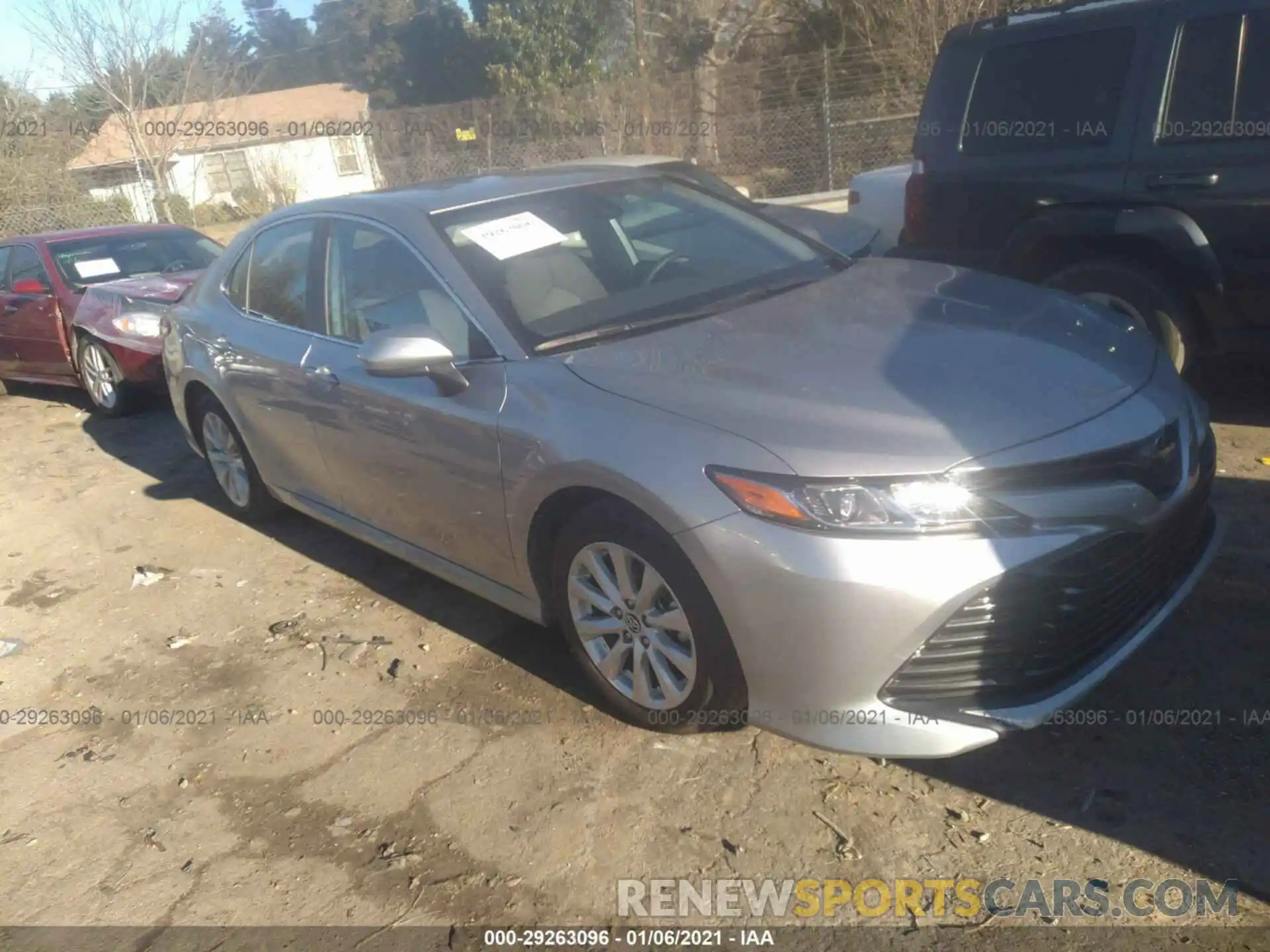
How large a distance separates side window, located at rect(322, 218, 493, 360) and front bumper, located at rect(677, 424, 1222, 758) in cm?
130

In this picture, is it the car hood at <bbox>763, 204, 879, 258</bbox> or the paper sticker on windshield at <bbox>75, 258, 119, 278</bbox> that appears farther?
the paper sticker on windshield at <bbox>75, 258, 119, 278</bbox>

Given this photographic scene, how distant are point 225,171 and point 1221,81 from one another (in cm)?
3759

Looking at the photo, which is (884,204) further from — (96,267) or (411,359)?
(96,267)

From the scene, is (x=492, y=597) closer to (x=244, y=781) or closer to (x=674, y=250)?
(x=244, y=781)

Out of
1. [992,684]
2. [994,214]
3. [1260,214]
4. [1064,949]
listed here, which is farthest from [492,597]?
[1260,214]

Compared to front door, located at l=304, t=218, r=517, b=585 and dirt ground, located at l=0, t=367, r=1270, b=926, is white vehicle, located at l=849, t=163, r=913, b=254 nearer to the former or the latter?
dirt ground, located at l=0, t=367, r=1270, b=926

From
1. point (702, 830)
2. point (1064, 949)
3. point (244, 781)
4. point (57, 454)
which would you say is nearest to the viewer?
point (1064, 949)

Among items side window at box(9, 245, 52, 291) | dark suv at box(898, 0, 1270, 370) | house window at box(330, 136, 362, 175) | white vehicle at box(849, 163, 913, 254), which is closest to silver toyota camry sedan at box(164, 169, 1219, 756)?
dark suv at box(898, 0, 1270, 370)

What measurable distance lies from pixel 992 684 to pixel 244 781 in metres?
2.40

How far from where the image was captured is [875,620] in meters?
2.58

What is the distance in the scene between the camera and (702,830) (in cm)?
289

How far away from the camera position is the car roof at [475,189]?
3982mm

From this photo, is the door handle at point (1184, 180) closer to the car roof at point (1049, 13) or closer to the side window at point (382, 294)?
the car roof at point (1049, 13)

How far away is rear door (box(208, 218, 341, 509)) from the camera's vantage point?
440 cm
